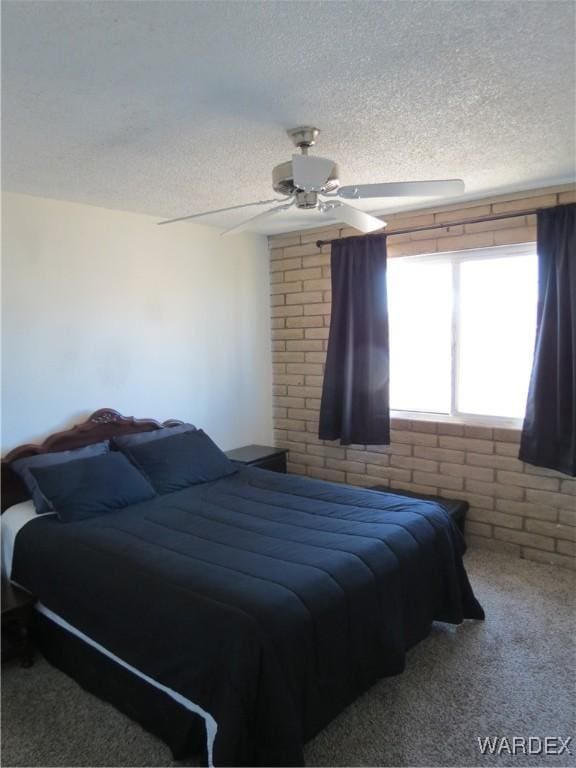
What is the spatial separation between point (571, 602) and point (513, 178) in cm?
245

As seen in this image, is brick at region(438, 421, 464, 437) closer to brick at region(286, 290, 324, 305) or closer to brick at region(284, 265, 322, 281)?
brick at region(286, 290, 324, 305)

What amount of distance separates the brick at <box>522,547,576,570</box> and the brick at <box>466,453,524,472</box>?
1.78 ft

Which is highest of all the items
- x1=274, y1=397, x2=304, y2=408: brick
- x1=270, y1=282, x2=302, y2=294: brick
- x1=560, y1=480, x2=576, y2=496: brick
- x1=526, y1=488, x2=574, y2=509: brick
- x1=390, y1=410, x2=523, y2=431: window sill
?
x1=270, y1=282, x2=302, y2=294: brick

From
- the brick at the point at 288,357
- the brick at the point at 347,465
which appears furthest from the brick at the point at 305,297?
the brick at the point at 347,465

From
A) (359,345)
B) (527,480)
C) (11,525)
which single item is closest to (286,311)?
(359,345)

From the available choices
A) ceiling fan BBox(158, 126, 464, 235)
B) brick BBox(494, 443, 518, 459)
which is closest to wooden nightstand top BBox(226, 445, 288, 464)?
brick BBox(494, 443, 518, 459)

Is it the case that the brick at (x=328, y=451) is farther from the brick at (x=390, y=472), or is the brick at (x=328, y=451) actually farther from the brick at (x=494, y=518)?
the brick at (x=494, y=518)

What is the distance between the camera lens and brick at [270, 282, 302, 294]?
4.53 meters

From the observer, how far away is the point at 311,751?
6.37ft

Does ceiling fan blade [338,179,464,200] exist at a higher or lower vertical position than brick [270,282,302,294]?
higher

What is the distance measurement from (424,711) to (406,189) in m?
2.14

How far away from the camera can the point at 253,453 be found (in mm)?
4285

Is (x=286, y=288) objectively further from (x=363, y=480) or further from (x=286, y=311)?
(x=363, y=480)

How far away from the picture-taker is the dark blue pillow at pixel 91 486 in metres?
2.74
